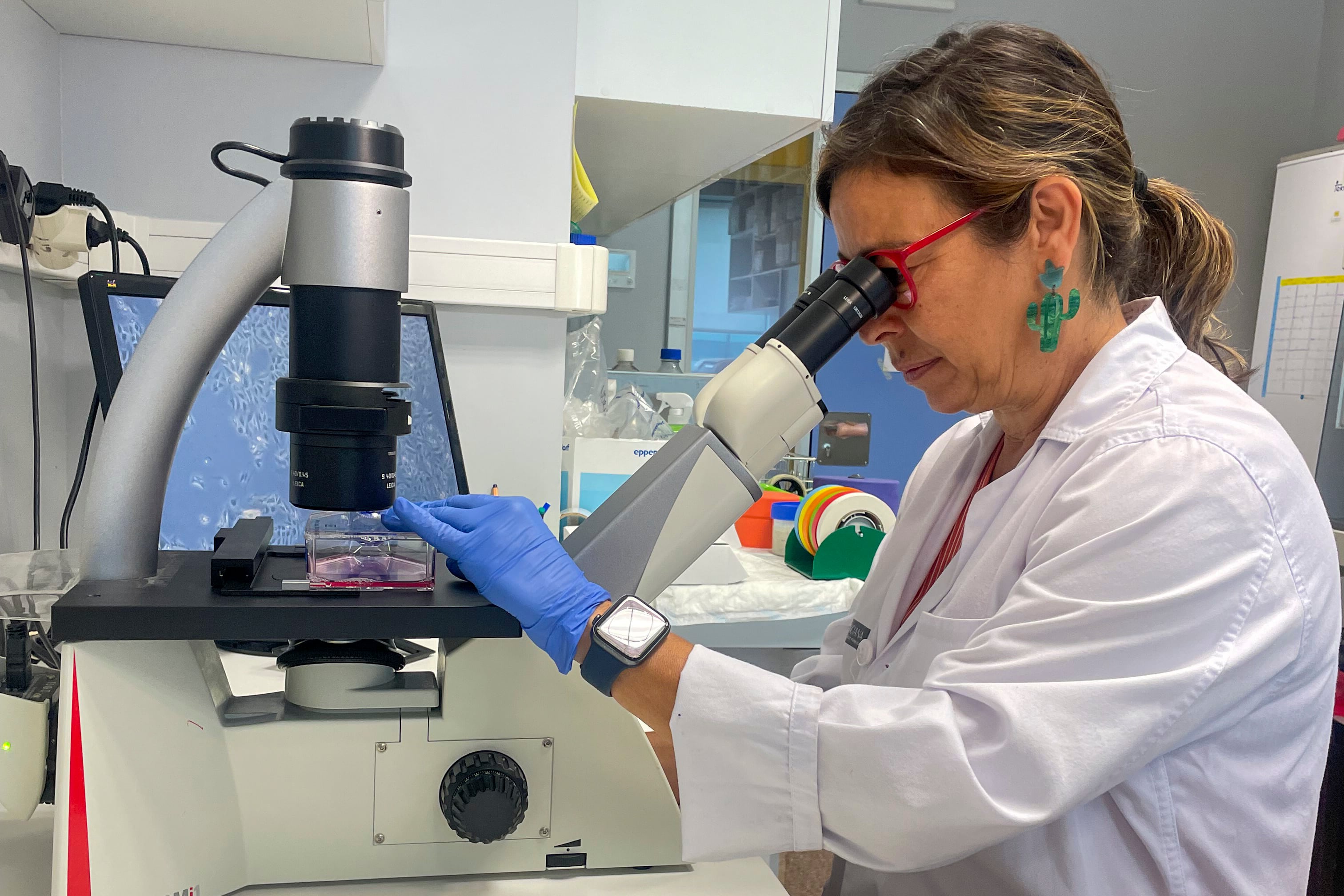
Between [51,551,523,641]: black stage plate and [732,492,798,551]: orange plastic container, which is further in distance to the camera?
[732,492,798,551]: orange plastic container

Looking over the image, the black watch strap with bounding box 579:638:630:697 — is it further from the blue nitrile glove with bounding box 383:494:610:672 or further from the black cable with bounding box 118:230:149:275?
the black cable with bounding box 118:230:149:275

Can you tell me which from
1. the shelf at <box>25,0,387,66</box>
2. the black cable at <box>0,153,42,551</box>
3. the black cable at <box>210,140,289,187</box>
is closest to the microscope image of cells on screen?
the black cable at <box>0,153,42,551</box>

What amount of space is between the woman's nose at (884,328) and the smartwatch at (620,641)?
1.23 feet

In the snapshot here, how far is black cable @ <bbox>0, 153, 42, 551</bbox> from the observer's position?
1006 mm

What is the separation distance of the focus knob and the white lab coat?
0.44 feet

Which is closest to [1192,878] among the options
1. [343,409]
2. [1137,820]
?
[1137,820]

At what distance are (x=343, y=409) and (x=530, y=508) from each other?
24 cm

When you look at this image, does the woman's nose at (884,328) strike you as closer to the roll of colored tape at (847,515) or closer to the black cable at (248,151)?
the black cable at (248,151)

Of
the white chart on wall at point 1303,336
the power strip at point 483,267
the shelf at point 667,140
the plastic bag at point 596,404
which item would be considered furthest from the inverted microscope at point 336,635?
the white chart on wall at point 1303,336

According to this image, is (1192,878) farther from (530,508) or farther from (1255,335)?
(1255,335)

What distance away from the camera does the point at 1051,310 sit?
0.88m

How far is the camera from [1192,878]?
2.47 ft

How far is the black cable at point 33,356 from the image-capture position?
1.01 metres

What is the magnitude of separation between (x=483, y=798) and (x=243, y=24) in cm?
108
